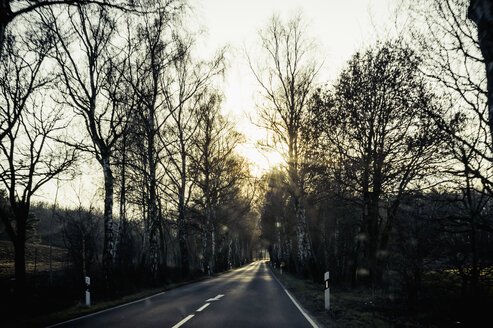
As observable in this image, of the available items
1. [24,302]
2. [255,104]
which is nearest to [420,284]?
[24,302]

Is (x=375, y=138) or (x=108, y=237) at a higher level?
(x=375, y=138)

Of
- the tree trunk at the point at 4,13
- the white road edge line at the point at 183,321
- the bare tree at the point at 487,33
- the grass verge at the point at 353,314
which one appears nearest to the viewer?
the bare tree at the point at 487,33

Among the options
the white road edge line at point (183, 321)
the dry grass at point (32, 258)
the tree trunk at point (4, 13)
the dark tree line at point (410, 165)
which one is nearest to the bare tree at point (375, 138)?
the dark tree line at point (410, 165)

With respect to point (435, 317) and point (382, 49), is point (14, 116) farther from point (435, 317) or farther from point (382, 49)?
point (435, 317)

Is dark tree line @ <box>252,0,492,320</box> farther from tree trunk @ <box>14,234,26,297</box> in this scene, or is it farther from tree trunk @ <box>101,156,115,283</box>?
tree trunk @ <box>14,234,26,297</box>

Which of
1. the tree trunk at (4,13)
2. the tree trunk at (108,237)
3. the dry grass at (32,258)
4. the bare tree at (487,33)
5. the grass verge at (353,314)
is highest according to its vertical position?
the tree trunk at (4,13)

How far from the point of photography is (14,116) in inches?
587

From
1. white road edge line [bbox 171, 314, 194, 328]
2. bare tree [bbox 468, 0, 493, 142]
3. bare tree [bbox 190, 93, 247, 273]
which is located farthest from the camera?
bare tree [bbox 190, 93, 247, 273]

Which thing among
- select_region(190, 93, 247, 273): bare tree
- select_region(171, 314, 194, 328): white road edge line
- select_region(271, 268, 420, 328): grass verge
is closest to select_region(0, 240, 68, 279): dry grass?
select_region(190, 93, 247, 273): bare tree

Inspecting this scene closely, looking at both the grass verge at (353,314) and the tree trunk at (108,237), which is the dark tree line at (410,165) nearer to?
the grass verge at (353,314)

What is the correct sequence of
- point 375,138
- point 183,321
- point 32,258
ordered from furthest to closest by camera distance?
point 32,258 → point 375,138 → point 183,321

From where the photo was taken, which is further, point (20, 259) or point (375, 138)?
point (20, 259)

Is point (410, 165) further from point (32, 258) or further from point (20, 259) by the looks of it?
point (32, 258)

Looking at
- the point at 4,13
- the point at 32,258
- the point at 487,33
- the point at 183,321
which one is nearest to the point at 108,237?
the point at 183,321
